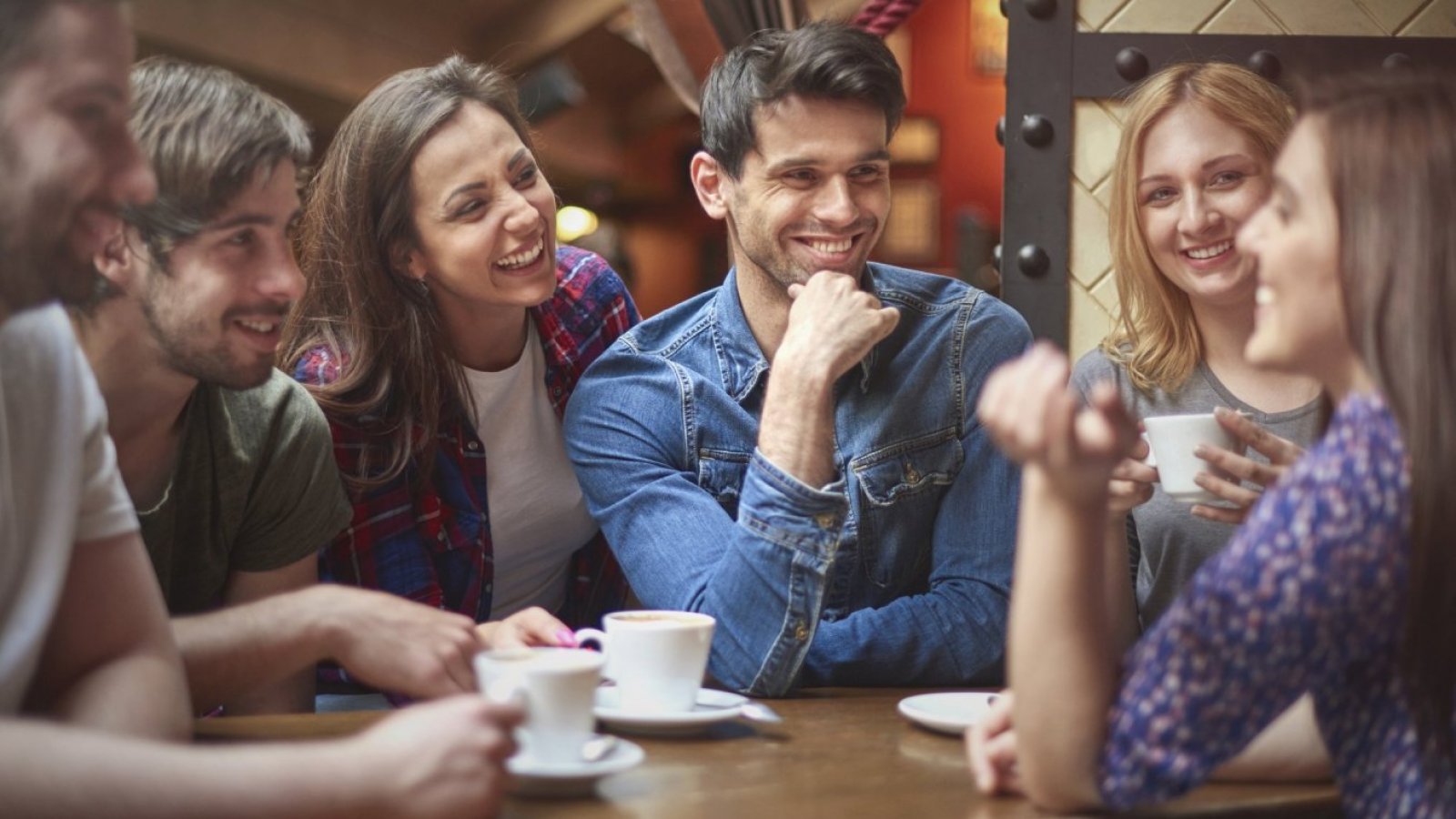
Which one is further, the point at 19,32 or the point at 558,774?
the point at 558,774

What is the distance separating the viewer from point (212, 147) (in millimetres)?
1674

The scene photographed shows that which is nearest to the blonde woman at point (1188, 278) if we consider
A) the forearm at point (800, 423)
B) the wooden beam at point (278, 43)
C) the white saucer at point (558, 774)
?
the forearm at point (800, 423)

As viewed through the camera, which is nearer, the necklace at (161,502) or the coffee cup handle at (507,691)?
the coffee cup handle at (507,691)

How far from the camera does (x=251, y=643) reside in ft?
5.10

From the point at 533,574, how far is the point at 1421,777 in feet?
5.48

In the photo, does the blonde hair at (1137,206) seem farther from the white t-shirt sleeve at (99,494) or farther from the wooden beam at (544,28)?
the wooden beam at (544,28)

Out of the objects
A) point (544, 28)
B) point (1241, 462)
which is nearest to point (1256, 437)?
point (1241, 462)

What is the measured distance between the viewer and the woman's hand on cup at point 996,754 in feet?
4.04

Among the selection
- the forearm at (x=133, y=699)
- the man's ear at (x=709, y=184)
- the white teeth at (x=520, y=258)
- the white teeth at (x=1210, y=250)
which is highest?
the man's ear at (x=709, y=184)

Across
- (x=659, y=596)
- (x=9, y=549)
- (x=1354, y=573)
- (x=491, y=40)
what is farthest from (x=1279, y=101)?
(x=491, y=40)

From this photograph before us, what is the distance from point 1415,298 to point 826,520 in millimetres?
837

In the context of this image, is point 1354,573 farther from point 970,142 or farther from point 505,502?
point 970,142

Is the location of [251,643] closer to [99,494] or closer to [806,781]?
[99,494]

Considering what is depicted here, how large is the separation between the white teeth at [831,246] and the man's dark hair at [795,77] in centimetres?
19
